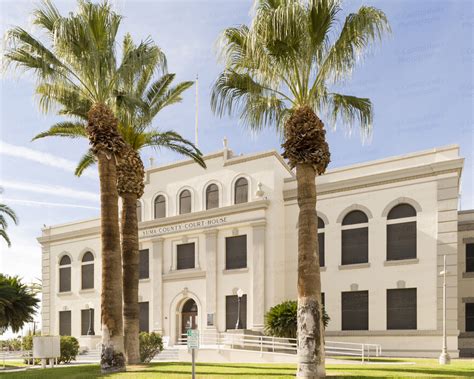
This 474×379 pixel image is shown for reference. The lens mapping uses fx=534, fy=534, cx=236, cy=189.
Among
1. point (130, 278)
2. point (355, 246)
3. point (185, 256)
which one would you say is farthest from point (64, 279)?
point (130, 278)

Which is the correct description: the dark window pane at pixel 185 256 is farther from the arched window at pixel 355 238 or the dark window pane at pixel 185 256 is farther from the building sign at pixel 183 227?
the arched window at pixel 355 238

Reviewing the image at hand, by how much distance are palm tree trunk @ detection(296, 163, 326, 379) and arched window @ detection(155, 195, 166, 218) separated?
78.6 ft

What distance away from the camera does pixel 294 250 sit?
Result: 32844 mm

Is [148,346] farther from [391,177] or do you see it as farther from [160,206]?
[391,177]

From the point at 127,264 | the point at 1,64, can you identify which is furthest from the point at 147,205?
the point at 1,64

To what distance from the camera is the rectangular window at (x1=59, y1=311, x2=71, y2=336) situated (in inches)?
1674

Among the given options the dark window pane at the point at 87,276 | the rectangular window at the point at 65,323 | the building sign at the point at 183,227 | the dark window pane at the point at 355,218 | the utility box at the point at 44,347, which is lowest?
the rectangular window at the point at 65,323

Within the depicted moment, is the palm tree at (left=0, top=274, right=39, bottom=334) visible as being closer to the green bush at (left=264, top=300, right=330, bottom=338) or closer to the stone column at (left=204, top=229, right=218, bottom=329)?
the stone column at (left=204, top=229, right=218, bottom=329)

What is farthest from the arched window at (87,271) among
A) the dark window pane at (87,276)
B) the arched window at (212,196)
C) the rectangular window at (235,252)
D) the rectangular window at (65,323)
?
the rectangular window at (235,252)

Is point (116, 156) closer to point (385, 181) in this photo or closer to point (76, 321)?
point (385, 181)

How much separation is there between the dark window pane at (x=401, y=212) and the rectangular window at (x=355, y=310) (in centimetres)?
458

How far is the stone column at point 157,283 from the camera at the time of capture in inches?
1436

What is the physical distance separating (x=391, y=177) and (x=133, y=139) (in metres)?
15.2

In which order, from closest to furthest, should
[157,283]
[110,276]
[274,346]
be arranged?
[110,276]
[274,346]
[157,283]
